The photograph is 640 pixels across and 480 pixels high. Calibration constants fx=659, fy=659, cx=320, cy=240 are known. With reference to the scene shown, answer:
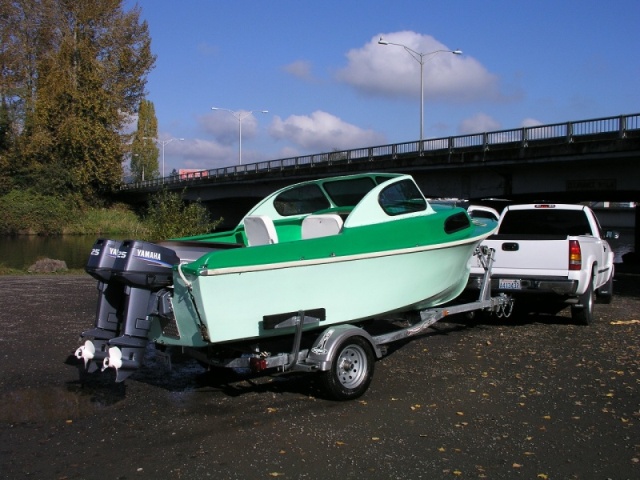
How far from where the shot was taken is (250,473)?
15.9 feet

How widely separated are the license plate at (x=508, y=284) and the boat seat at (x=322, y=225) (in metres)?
3.91

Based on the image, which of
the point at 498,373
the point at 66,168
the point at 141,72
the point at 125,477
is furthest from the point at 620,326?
the point at 66,168

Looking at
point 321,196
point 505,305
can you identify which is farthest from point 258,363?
point 505,305

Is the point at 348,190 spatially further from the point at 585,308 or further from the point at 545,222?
the point at 545,222

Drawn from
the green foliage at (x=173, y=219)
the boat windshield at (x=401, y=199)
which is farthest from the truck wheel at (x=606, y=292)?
the green foliage at (x=173, y=219)

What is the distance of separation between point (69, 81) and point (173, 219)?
39.3 m

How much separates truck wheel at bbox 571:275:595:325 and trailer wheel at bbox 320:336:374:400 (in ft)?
16.7

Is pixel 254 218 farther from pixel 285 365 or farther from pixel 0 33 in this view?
pixel 0 33

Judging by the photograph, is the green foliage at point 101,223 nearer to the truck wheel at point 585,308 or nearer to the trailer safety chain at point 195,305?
the truck wheel at point 585,308

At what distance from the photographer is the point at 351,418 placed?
610cm

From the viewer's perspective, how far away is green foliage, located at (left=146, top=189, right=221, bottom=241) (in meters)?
20.4

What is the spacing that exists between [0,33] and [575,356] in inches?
2145

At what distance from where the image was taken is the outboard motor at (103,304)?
6.16m

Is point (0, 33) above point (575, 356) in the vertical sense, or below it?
above
